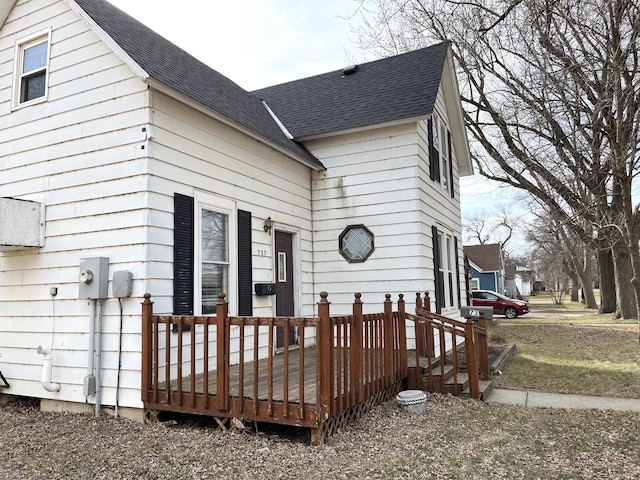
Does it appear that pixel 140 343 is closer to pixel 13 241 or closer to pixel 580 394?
pixel 13 241

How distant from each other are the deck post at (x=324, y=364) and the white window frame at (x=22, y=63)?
4.73m

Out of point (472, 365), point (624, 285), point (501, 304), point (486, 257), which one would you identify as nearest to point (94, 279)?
point (472, 365)

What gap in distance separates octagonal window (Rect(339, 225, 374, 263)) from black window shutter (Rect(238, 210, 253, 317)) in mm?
2223

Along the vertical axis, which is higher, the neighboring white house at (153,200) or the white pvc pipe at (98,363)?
the neighboring white house at (153,200)

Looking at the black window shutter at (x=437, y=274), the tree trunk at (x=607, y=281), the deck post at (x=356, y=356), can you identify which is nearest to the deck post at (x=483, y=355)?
the black window shutter at (x=437, y=274)

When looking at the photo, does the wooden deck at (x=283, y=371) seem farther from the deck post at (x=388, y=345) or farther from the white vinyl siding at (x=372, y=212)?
the white vinyl siding at (x=372, y=212)

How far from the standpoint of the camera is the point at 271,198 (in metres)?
7.43

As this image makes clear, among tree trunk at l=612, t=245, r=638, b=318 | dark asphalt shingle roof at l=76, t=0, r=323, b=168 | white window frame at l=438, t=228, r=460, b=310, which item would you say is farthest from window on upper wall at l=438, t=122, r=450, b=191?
tree trunk at l=612, t=245, r=638, b=318

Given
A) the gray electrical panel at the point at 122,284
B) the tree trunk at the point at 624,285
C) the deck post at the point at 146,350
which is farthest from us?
the tree trunk at the point at 624,285

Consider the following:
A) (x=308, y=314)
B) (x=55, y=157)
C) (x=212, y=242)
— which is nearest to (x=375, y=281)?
(x=308, y=314)

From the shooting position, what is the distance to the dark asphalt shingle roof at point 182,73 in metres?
5.59

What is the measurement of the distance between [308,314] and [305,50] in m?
6.56

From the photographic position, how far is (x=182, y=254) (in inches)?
216

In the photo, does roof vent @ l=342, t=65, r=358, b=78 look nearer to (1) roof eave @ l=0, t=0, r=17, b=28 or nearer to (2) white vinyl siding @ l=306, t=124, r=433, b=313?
(2) white vinyl siding @ l=306, t=124, r=433, b=313
